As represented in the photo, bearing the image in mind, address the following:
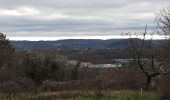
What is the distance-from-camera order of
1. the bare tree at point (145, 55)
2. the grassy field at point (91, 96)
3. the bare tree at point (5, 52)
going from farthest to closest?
the bare tree at point (5, 52)
the bare tree at point (145, 55)
the grassy field at point (91, 96)

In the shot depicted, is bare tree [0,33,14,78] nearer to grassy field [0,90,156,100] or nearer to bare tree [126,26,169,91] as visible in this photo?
bare tree [126,26,169,91]

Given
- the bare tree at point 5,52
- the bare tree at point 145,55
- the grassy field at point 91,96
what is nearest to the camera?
the grassy field at point 91,96

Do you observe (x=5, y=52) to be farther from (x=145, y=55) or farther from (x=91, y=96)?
(x=91, y=96)

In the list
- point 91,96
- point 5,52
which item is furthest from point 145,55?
point 5,52

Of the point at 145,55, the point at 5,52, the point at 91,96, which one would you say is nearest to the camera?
the point at 91,96

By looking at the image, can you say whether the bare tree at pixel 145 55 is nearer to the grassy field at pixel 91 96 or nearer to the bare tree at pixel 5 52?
the grassy field at pixel 91 96

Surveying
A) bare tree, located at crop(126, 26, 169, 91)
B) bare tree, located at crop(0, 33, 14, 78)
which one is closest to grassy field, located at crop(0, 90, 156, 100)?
bare tree, located at crop(126, 26, 169, 91)

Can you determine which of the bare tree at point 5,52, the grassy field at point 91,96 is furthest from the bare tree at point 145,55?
the bare tree at point 5,52

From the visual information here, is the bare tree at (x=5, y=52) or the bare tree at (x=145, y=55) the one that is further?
the bare tree at (x=5, y=52)

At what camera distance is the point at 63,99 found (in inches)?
683

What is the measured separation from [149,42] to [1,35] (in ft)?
138

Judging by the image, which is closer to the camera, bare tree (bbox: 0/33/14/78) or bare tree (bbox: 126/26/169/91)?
bare tree (bbox: 126/26/169/91)

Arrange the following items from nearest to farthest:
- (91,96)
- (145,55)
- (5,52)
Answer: (91,96)
(145,55)
(5,52)

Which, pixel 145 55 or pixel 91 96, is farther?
pixel 145 55
